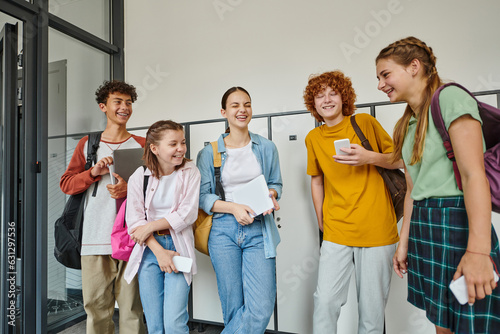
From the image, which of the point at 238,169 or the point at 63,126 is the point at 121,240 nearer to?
the point at 238,169

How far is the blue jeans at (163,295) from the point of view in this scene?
145 cm

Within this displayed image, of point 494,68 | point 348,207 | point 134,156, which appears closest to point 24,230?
point 134,156

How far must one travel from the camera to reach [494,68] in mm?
2160

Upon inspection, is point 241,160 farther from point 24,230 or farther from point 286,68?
point 24,230

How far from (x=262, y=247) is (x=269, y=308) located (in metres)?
0.30

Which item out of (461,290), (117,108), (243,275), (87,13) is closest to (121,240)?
(243,275)

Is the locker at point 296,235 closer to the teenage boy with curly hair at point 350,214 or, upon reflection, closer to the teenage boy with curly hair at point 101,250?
the teenage boy with curly hair at point 350,214

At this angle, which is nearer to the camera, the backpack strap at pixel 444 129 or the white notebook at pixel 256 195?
the backpack strap at pixel 444 129

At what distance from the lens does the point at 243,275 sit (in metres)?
1.56

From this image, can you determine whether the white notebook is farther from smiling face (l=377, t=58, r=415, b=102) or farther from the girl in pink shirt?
smiling face (l=377, t=58, r=415, b=102)

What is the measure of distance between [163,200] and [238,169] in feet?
1.36

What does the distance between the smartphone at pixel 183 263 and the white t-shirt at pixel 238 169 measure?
36 centimetres

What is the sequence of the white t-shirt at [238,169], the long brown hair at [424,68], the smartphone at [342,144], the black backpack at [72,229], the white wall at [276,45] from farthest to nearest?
the white wall at [276,45]
the black backpack at [72,229]
the white t-shirt at [238,169]
the smartphone at [342,144]
the long brown hair at [424,68]

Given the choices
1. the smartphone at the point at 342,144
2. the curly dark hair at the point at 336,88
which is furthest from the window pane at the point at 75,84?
the smartphone at the point at 342,144
